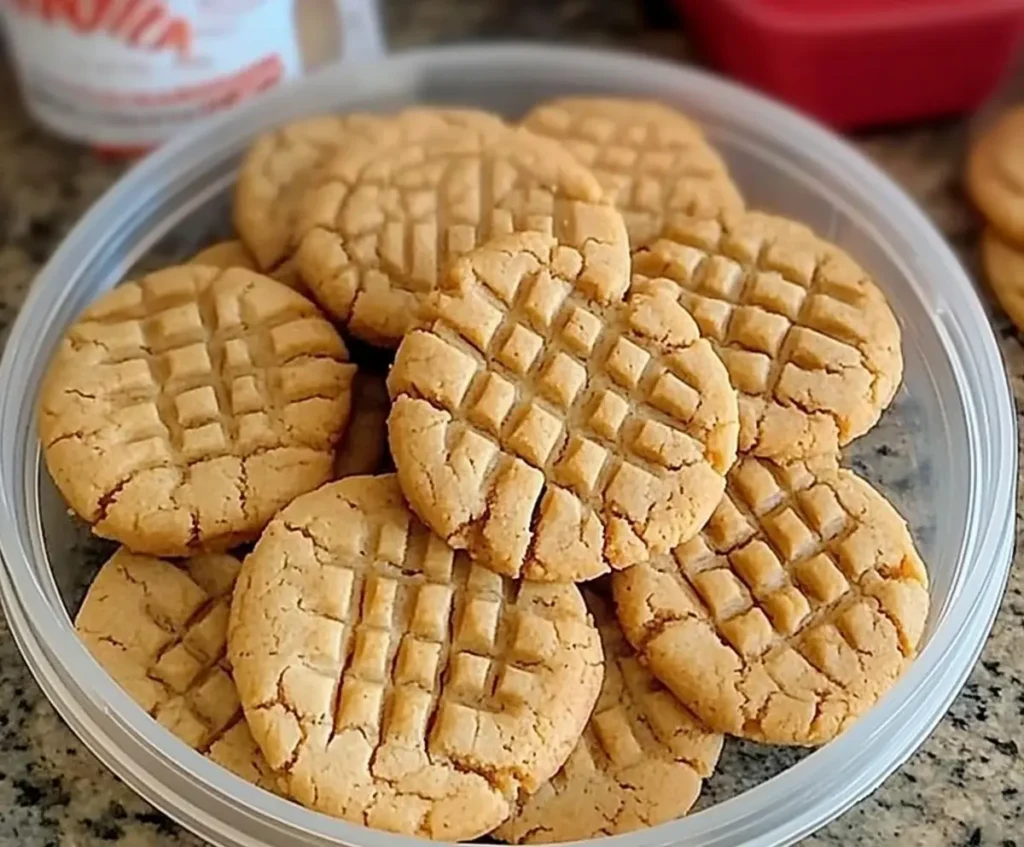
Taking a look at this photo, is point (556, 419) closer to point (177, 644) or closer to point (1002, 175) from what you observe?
point (177, 644)

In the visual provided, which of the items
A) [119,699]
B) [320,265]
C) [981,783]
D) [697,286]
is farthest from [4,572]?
[981,783]

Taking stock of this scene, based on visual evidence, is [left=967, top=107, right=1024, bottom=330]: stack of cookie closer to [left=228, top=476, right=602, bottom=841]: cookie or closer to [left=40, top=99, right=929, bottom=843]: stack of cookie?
[left=40, top=99, right=929, bottom=843]: stack of cookie

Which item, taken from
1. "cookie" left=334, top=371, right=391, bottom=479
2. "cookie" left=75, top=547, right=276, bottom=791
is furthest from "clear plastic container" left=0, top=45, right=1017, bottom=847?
"cookie" left=334, top=371, right=391, bottom=479

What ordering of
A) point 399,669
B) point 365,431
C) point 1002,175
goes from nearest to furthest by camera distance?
1. point 399,669
2. point 365,431
3. point 1002,175

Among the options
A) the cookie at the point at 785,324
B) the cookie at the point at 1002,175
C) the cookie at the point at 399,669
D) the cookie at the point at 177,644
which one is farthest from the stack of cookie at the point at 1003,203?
the cookie at the point at 177,644

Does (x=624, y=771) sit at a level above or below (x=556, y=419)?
below

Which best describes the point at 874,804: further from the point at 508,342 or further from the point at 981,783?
the point at 508,342

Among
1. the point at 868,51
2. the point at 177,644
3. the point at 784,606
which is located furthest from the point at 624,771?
the point at 868,51

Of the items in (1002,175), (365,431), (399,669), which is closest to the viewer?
(399,669)
